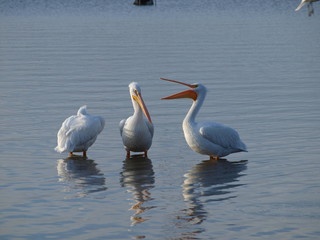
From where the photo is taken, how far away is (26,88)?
1844cm

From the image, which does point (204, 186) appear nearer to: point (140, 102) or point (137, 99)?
point (140, 102)

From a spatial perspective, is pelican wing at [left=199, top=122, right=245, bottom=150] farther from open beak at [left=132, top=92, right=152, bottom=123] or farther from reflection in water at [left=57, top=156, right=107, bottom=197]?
reflection in water at [left=57, top=156, right=107, bottom=197]

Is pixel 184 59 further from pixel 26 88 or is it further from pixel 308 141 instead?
pixel 308 141

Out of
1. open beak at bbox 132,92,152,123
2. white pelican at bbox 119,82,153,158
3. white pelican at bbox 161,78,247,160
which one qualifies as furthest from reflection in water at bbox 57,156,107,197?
white pelican at bbox 161,78,247,160

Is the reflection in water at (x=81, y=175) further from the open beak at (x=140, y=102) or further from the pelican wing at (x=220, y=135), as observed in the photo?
the pelican wing at (x=220, y=135)

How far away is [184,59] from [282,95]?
887 centimetres

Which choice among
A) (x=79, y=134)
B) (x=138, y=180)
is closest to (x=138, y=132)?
(x=79, y=134)

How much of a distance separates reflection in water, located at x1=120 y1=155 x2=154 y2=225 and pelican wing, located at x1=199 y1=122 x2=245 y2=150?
932 millimetres

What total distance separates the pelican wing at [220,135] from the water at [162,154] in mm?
267

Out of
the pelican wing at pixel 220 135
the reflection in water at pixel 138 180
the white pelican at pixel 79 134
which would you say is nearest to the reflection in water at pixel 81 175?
the white pelican at pixel 79 134

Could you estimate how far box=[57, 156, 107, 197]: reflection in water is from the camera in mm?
9211

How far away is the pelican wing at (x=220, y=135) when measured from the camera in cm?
1064

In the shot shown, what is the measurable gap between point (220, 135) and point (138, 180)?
162 cm

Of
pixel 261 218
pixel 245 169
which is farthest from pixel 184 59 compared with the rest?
pixel 261 218
